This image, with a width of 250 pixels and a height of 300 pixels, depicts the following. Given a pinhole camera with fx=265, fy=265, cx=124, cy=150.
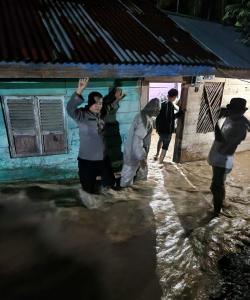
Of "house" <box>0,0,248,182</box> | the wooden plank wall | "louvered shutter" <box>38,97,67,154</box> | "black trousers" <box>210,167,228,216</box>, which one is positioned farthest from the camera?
the wooden plank wall

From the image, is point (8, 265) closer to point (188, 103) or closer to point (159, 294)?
point (159, 294)

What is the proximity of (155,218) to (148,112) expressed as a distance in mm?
2350

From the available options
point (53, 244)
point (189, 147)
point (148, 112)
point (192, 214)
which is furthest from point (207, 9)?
point (53, 244)

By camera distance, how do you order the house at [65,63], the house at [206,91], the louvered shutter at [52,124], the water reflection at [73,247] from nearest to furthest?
the water reflection at [73,247]
the house at [65,63]
the louvered shutter at [52,124]
the house at [206,91]

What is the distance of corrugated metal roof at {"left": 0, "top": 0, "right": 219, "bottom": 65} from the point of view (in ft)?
15.6

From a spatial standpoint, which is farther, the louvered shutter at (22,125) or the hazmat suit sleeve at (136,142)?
the louvered shutter at (22,125)

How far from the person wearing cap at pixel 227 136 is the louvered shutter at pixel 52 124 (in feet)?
12.0

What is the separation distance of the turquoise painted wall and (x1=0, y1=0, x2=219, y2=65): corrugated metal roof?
1.23 metres

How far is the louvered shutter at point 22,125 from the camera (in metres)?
6.10

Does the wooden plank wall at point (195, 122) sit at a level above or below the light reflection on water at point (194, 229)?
above

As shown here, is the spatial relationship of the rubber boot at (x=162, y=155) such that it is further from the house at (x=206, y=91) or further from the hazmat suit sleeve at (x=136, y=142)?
the hazmat suit sleeve at (x=136, y=142)

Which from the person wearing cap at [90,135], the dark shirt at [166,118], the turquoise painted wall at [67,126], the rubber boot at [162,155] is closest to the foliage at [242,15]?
the dark shirt at [166,118]

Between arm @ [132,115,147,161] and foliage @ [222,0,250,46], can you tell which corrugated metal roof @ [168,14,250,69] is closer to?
foliage @ [222,0,250,46]

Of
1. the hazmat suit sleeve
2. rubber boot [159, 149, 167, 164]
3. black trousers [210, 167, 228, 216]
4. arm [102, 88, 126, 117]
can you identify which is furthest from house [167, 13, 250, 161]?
black trousers [210, 167, 228, 216]
